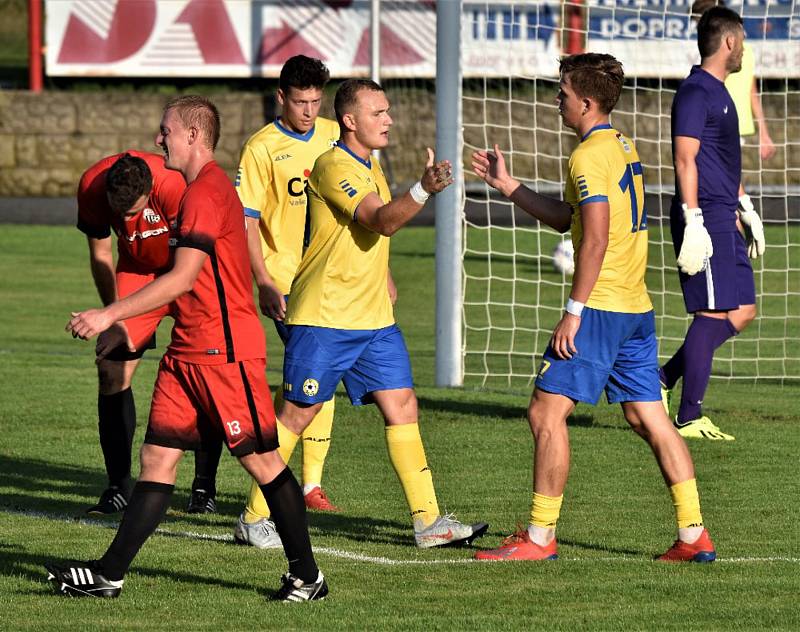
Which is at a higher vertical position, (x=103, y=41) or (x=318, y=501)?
(x=103, y=41)

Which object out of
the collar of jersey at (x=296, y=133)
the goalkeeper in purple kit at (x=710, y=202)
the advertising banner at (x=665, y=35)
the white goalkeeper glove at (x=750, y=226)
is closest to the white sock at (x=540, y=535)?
the collar of jersey at (x=296, y=133)

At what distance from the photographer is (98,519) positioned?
7652mm

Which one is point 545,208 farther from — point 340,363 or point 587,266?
point 340,363

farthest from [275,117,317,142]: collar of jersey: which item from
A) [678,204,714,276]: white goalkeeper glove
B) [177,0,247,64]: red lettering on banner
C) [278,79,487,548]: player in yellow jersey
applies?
[177,0,247,64]: red lettering on banner

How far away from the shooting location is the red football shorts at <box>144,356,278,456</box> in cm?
589

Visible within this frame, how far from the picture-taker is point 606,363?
657cm

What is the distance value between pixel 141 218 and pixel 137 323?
491mm

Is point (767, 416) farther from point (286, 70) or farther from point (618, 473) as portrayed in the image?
point (286, 70)

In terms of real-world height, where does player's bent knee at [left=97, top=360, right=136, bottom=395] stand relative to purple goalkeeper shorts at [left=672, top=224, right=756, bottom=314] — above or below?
below

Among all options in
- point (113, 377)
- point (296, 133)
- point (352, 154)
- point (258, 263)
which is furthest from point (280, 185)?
point (352, 154)

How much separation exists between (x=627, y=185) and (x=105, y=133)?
81.2ft

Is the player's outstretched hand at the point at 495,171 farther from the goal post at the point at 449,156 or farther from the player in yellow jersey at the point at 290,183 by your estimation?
the goal post at the point at 449,156

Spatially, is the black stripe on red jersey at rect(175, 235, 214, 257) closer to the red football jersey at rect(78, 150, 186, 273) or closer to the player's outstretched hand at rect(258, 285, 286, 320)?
the red football jersey at rect(78, 150, 186, 273)

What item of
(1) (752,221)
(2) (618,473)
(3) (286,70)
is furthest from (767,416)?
(3) (286,70)
